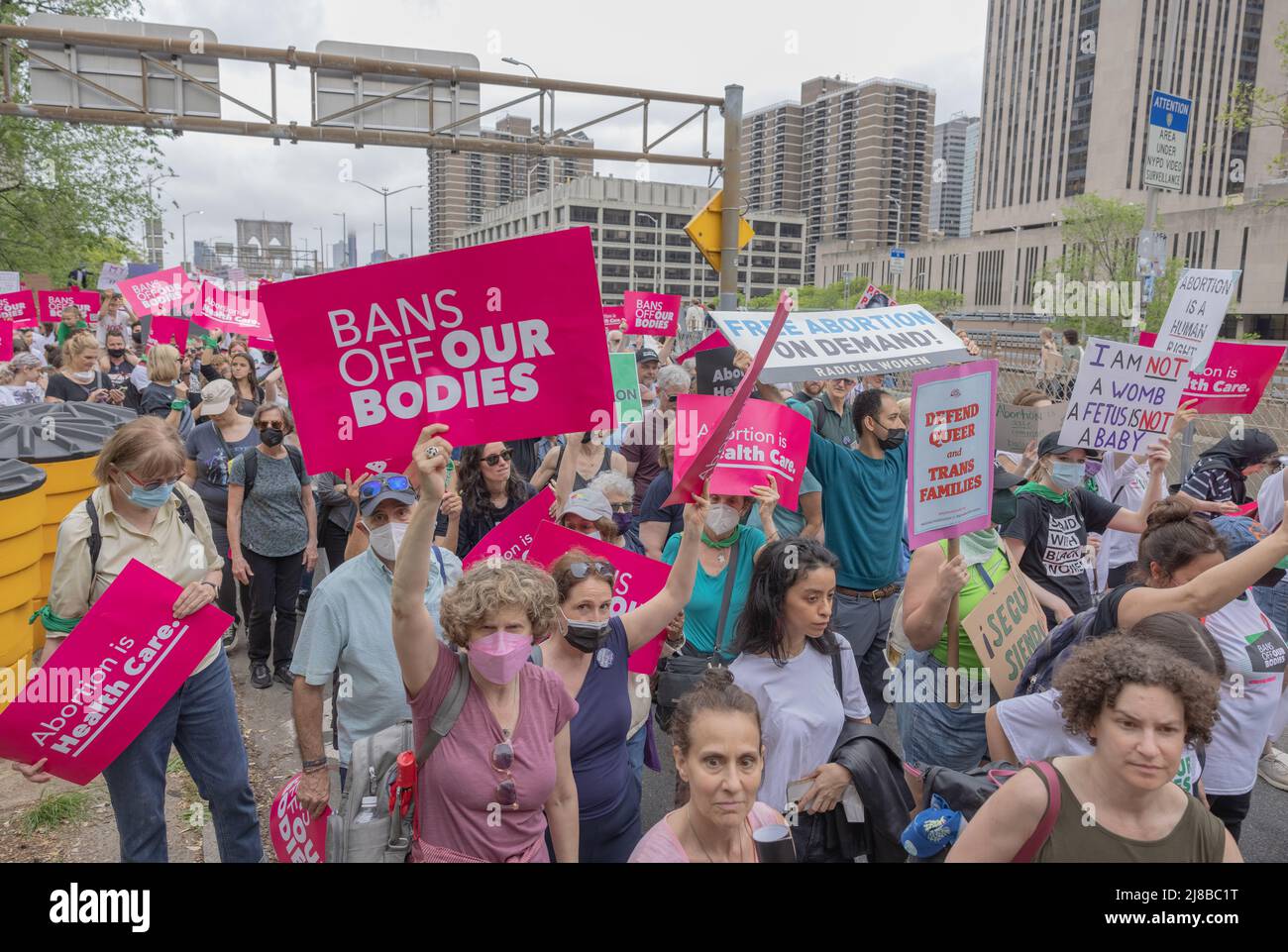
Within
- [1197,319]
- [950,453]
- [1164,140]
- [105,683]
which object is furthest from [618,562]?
[1164,140]

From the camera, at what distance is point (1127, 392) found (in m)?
5.41

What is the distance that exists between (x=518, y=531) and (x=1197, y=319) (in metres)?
5.03

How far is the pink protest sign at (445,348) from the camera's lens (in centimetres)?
308

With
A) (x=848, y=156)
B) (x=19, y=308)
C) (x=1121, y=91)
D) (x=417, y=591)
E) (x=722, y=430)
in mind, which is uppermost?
(x=1121, y=91)

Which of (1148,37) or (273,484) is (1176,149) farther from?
(1148,37)

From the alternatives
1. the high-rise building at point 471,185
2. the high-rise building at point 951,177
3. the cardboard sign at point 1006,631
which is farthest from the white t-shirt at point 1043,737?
the high-rise building at point 951,177

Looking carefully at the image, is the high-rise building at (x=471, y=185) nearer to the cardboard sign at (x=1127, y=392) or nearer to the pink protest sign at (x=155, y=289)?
the pink protest sign at (x=155, y=289)

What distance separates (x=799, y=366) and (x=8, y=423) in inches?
218

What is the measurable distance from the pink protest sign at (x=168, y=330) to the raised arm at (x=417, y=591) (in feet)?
38.9

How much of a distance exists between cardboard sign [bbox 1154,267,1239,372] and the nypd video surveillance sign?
4.89 metres

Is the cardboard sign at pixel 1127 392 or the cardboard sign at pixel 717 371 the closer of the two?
the cardboard sign at pixel 1127 392

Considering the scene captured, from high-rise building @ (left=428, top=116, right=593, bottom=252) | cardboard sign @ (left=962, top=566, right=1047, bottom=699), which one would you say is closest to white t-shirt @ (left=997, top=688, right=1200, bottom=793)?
cardboard sign @ (left=962, top=566, right=1047, bottom=699)

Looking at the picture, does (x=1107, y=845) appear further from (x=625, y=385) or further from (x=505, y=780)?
(x=625, y=385)
